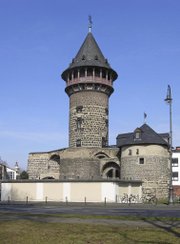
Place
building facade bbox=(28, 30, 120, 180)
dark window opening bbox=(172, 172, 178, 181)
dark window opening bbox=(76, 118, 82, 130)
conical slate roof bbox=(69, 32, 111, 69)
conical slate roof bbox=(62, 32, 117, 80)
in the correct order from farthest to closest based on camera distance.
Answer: dark window opening bbox=(172, 172, 178, 181) → conical slate roof bbox=(69, 32, 111, 69) → conical slate roof bbox=(62, 32, 117, 80) → dark window opening bbox=(76, 118, 82, 130) → building facade bbox=(28, 30, 120, 180)

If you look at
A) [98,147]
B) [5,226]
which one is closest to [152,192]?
[98,147]

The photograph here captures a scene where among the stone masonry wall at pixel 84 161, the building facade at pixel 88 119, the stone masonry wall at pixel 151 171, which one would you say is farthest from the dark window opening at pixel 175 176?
the stone masonry wall at pixel 151 171

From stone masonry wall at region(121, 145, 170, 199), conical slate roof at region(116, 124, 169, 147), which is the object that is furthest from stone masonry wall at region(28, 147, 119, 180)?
conical slate roof at region(116, 124, 169, 147)

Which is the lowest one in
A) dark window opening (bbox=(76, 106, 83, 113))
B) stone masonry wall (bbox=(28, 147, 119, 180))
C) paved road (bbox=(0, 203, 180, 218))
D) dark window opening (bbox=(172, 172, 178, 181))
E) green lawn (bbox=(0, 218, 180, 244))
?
Answer: paved road (bbox=(0, 203, 180, 218))

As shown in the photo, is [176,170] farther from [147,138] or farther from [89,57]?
[89,57]

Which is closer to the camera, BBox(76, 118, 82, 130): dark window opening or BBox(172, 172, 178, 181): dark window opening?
BBox(76, 118, 82, 130): dark window opening

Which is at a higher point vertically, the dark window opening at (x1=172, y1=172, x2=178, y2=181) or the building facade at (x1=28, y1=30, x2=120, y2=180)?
the building facade at (x1=28, y1=30, x2=120, y2=180)

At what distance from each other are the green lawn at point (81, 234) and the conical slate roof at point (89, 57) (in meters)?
39.3

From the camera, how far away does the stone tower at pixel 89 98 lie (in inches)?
2004

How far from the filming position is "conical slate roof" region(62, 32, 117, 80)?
52.1 m

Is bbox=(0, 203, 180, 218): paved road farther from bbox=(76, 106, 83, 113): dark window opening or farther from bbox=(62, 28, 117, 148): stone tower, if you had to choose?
bbox=(76, 106, 83, 113): dark window opening

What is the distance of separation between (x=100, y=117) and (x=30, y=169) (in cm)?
1311

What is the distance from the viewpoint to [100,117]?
2031 inches

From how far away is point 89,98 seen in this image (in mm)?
51469
